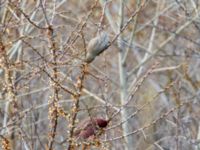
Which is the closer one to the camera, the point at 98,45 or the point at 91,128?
the point at 98,45

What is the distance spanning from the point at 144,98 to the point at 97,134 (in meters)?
5.10

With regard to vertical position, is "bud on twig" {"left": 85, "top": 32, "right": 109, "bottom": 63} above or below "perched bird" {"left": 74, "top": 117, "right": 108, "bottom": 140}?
above

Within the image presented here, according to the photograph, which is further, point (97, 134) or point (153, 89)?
point (153, 89)

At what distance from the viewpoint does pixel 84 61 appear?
225cm

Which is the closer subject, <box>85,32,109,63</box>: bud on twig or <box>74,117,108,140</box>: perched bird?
<box>85,32,109,63</box>: bud on twig

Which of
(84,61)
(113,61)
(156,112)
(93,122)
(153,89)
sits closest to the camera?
(84,61)

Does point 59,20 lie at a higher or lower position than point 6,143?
higher

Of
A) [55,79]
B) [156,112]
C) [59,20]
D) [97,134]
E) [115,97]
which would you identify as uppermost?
[59,20]

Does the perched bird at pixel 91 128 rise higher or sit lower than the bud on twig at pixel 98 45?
lower

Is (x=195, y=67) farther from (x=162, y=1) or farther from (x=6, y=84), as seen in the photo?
(x=6, y=84)

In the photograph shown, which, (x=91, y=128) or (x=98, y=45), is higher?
(x=98, y=45)

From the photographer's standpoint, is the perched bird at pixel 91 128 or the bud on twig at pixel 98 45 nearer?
the bud on twig at pixel 98 45

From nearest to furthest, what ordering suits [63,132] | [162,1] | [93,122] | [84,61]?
[84,61]
[93,122]
[63,132]
[162,1]

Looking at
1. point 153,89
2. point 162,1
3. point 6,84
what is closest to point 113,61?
point 153,89
